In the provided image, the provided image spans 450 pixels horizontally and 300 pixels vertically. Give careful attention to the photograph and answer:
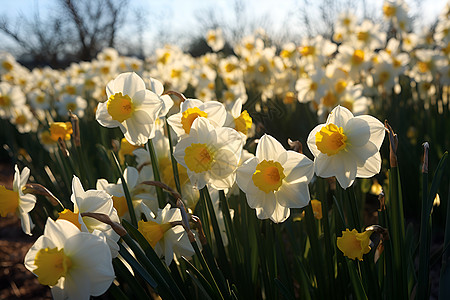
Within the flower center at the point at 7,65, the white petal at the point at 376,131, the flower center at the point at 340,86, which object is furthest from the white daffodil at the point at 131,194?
the flower center at the point at 7,65

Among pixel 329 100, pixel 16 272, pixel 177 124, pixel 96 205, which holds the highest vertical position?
pixel 177 124

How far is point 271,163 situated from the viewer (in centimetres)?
99

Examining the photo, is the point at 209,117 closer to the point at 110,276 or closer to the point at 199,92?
the point at 110,276

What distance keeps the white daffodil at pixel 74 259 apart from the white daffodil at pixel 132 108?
16.7 inches

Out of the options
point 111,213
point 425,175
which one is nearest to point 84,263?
point 111,213

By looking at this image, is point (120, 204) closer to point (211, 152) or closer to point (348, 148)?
point (211, 152)

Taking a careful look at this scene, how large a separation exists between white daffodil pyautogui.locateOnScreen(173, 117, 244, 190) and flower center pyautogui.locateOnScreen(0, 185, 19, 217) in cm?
52

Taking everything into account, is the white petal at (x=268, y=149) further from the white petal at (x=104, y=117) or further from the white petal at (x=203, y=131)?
the white petal at (x=104, y=117)

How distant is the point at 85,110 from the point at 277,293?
3.88 meters

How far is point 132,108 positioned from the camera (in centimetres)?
119

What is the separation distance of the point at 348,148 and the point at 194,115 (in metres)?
0.41

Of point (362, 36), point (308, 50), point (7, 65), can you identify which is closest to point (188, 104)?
point (308, 50)

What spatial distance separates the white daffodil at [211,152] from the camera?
3.28 feet

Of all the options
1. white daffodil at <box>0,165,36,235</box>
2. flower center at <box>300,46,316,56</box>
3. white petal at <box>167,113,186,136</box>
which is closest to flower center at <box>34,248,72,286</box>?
white daffodil at <box>0,165,36,235</box>
